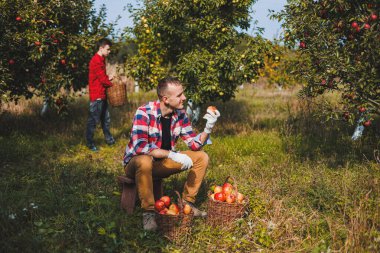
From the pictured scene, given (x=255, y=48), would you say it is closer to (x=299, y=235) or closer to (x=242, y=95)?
(x=299, y=235)

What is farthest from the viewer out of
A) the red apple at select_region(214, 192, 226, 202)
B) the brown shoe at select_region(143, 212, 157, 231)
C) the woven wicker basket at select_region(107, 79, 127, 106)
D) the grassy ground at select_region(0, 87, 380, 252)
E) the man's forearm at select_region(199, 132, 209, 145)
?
the woven wicker basket at select_region(107, 79, 127, 106)

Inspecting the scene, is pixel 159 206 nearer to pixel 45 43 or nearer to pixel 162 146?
pixel 162 146

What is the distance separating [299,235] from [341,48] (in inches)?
92.5

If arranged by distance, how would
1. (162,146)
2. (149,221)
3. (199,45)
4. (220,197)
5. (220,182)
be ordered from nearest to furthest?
(149,221)
(220,197)
(162,146)
(220,182)
(199,45)

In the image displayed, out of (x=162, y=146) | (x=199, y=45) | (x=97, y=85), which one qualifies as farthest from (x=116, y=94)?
(x=162, y=146)

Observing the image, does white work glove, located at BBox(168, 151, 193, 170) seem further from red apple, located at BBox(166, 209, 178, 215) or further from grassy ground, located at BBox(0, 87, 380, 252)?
grassy ground, located at BBox(0, 87, 380, 252)

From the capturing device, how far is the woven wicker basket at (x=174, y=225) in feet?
12.4

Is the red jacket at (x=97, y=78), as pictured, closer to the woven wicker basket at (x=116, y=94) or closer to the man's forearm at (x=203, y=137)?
the woven wicker basket at (x=116, y=94)

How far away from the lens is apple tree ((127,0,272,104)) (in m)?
7.37

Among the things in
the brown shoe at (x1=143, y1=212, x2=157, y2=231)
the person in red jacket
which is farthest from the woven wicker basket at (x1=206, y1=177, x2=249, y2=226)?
the person in red jacket

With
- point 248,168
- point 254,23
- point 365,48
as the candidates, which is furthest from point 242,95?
point 365,48

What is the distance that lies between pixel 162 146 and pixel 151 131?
0.86 ft

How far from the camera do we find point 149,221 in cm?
394

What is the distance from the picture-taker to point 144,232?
3848 mm
